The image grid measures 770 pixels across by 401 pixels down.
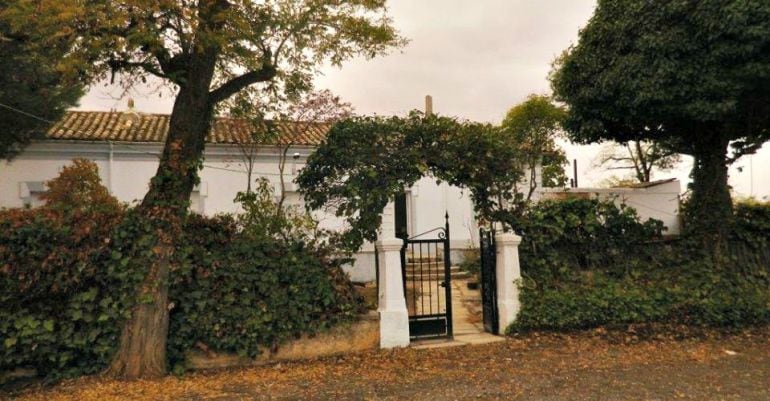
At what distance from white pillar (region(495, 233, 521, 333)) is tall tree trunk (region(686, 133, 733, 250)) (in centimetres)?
350

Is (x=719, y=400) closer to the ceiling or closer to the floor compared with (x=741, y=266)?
closer to the floor

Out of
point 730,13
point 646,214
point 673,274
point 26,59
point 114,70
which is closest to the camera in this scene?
point 114,70

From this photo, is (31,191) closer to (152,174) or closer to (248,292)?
(152,174)

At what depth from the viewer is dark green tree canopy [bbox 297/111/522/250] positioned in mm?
6789

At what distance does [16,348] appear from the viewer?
5574 mm

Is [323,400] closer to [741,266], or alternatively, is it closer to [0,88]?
[741,266]

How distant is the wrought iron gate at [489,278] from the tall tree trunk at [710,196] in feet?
12.3

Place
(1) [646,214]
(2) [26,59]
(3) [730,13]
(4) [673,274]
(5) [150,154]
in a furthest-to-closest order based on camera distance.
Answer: (5) [150,154] → (1) [646,214] → (2) [26,59] → (4) [673,274] → (3) [730,13]

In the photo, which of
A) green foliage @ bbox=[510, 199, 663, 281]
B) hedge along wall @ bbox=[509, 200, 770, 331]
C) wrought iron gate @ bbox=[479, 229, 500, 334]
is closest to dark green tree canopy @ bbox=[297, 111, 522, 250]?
wrought iron gate @ bbox=[479, 229, 500, 334]

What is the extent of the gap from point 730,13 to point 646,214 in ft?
21.2

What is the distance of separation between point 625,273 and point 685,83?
3035 mm

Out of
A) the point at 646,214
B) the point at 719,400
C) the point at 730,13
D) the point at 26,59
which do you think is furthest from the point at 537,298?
the point at 26,59

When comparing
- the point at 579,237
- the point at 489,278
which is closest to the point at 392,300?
the point at 489,278

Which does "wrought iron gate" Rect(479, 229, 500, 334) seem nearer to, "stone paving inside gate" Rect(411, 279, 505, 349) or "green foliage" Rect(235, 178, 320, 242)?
"stone paving inside gate" Rect(411, 279, 505, 349)
